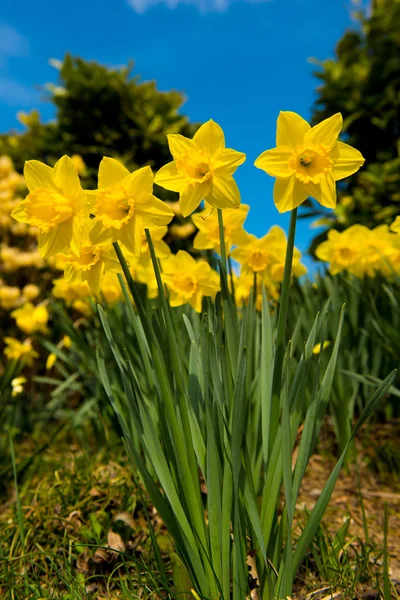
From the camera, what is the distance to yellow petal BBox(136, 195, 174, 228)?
3.47 ft

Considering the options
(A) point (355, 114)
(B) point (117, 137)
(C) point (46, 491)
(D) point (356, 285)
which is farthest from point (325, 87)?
(C) point (46, 491)

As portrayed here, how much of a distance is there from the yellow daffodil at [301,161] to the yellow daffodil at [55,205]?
1.30 feet

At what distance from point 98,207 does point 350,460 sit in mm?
1702

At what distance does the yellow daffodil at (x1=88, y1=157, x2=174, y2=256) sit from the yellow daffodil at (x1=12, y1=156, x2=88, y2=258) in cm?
4

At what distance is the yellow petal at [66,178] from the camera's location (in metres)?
1.06

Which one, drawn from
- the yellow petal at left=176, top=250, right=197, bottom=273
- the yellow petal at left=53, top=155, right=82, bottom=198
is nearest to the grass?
the yellow petal at left=176, top=250, right=197, bottom=273

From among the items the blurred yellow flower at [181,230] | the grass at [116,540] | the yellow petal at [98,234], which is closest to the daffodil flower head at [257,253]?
the yellow petal at [98,234]

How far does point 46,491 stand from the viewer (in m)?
1.85

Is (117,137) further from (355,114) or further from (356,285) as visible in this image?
(356,285)

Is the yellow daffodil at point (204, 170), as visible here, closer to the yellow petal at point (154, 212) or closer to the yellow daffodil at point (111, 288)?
the yellow petal at point (154, 212)

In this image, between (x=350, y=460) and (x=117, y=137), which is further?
(x=117, y=137)

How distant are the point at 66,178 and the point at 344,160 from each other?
581 millimetres

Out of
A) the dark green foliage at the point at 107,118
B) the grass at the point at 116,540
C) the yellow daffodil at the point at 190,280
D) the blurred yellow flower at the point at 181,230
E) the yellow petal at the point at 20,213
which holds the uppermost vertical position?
the dark green foliage at the point at 107,118

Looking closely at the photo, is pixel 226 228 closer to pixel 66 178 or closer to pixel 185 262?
pixel 185 262
